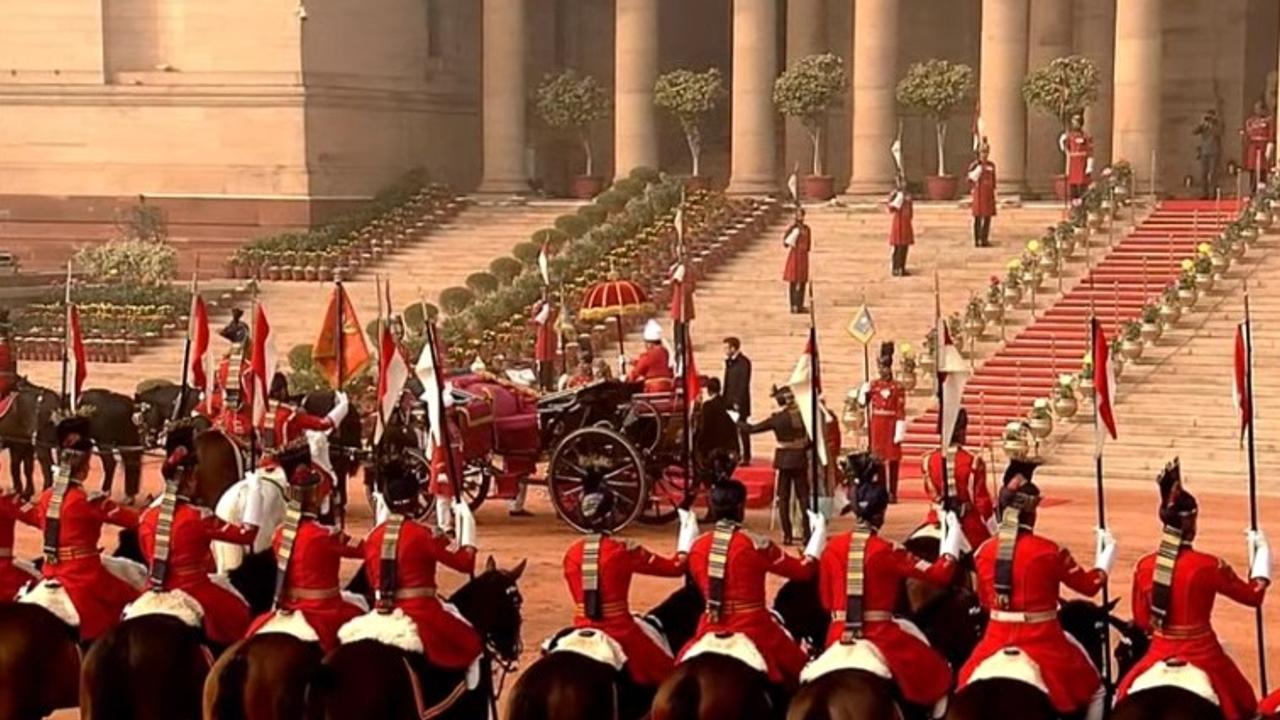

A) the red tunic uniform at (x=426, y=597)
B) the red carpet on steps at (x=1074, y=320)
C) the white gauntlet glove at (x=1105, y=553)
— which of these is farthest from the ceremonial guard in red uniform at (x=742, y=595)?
the red carpet on steps at (x=1074, y=320)

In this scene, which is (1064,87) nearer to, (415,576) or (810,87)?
(810,87)

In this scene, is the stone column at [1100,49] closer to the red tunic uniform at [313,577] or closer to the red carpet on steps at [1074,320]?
the red carpet on steps at [1074,320]

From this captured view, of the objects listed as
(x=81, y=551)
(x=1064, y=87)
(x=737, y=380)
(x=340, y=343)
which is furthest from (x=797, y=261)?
(x=81, y=551)

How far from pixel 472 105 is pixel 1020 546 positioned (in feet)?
126

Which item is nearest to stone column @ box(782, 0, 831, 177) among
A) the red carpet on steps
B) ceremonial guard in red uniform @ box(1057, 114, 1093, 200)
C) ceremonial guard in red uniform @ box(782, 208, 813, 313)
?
ceremonial guard in red uniform @ box(1057, 114, 1093, 200)

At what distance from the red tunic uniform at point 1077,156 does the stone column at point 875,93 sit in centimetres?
449

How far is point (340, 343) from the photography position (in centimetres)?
1886

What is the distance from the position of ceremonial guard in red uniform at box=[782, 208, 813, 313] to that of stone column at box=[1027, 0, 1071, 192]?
9938 mm

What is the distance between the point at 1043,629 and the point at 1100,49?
35.6 meters

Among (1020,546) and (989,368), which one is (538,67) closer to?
(989,368)

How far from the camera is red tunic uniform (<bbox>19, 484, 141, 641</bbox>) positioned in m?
12.6

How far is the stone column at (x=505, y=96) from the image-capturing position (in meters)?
44.5

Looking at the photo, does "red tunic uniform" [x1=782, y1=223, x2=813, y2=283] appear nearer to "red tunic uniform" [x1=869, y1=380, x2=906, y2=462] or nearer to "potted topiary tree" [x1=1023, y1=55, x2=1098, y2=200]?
"potted topiary tree" [x1=1023, y1=55, x2=1098, y2=200]

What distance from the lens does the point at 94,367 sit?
35406 mm
